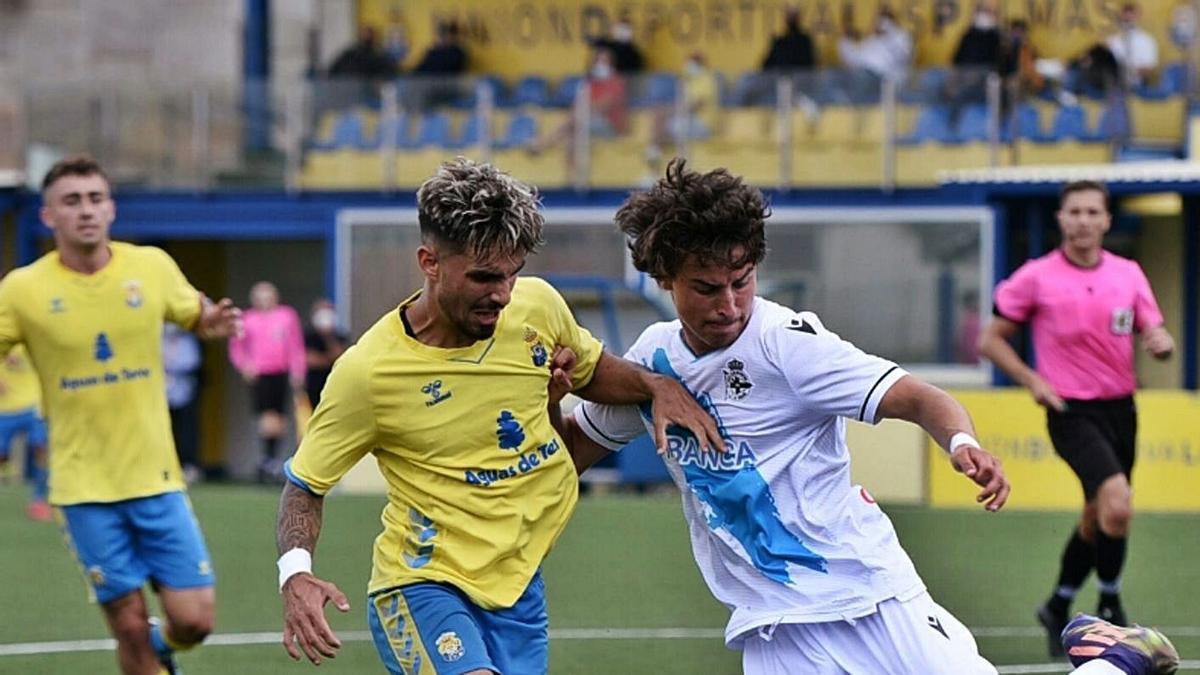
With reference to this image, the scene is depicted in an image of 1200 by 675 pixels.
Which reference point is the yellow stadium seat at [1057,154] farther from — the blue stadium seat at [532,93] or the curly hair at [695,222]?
the curly hair at [695,222]

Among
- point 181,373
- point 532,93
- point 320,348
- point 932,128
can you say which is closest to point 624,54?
point 532,93

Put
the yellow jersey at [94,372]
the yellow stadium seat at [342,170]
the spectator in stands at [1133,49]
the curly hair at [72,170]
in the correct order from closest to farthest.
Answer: the yellow jersey at [94,372]
the curly hair at [72,170]
the spectator in stands at [1133,49]
the yellow stadium seat at [342,170]

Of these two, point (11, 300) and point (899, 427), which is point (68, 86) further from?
point (11, 300)

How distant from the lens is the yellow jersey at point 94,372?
7605 millimetres

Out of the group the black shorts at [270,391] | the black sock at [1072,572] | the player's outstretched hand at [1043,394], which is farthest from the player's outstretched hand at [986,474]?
the black shorts at [270,391]

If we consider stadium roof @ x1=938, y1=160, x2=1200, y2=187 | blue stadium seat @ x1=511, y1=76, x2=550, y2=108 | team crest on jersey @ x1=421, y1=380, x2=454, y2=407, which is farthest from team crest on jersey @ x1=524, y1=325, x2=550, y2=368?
blue stadium seat @ x1=511, y1=76, x2=550, y2=108

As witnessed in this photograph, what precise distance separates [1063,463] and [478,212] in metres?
12.0

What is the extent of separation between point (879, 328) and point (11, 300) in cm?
1407

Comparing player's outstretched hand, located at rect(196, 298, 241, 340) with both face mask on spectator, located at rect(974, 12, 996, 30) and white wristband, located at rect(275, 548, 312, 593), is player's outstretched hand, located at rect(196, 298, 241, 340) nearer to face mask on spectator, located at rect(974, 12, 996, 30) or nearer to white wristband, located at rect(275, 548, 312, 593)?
white wristband, located at rect(275, 548, 312, 593)

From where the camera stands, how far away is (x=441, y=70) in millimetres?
24203

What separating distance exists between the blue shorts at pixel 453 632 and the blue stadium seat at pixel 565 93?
52.6 ft

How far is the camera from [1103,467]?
29.3 ft

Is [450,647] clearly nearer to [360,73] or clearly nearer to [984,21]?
[984,21]

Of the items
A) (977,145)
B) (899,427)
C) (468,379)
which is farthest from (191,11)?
(468,379)
